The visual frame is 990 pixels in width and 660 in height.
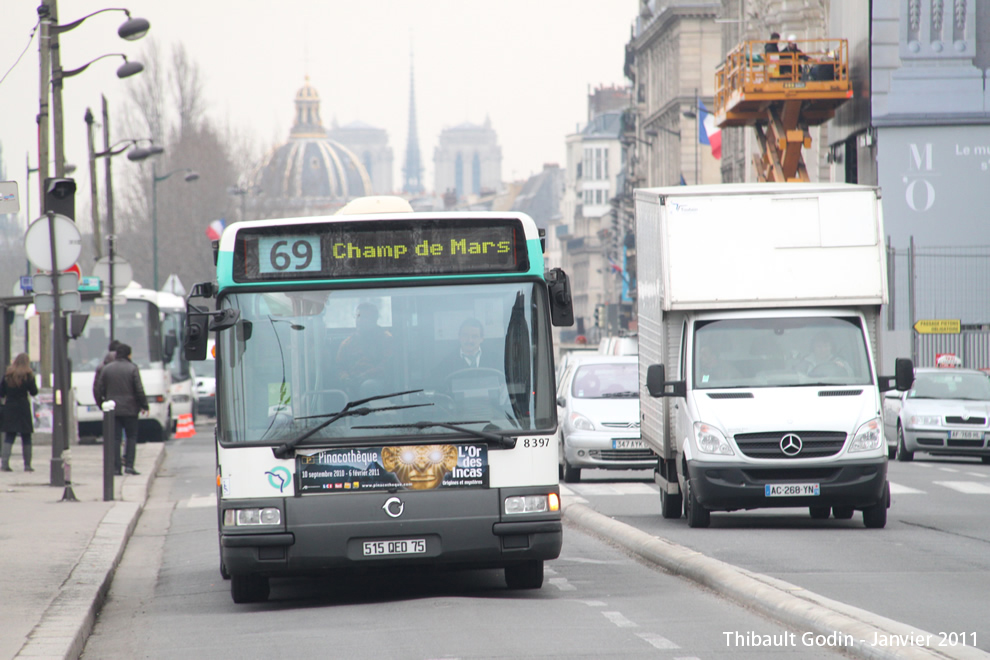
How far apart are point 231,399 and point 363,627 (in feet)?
5.49

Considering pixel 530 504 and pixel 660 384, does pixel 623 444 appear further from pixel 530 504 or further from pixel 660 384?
pixel 530 504

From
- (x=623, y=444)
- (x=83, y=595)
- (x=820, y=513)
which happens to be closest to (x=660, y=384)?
(x=820, y=513)

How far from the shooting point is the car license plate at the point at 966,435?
86.8 feet

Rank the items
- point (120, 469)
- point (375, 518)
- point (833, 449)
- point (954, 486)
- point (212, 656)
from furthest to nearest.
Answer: point (120, 469) → point (954, 486) → point (833, 449) → point (375, 518) → point (212, 656)

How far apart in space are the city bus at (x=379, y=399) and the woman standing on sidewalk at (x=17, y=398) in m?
14.4

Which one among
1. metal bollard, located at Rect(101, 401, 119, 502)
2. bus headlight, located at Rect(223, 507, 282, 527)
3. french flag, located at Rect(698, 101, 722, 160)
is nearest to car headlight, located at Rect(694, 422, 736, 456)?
bus headlight, located at Rect(223, 507, 282, 527)

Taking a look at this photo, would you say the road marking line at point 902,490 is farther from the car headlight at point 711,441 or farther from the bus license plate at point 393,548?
the bus license plate at point 393,548

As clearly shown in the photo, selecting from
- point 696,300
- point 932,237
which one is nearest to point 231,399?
point 696,300

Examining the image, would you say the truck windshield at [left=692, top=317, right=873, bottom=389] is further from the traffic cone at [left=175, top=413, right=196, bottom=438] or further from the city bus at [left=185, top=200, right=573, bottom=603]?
the traffic cone at [left=175, top=413, right=196, bottom=438]

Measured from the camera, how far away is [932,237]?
41156 millimetres

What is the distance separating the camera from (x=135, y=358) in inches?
1383

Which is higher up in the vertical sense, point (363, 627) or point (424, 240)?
point (424, 240)

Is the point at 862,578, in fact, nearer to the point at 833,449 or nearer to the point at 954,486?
the point at 833,449

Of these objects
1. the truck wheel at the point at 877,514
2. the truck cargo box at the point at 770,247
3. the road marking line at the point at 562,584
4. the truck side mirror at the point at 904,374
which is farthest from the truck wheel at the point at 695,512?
the road marking line at the point at 562,584
